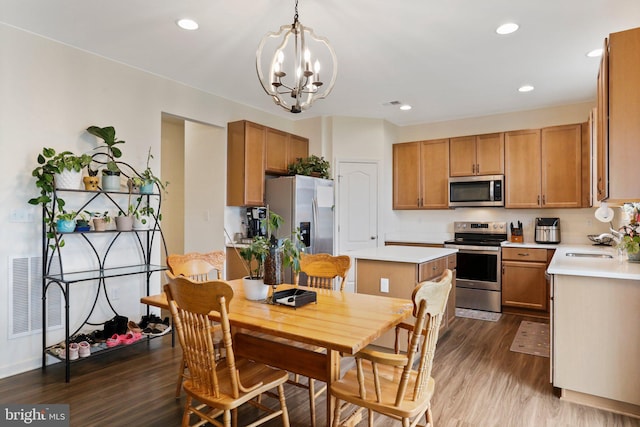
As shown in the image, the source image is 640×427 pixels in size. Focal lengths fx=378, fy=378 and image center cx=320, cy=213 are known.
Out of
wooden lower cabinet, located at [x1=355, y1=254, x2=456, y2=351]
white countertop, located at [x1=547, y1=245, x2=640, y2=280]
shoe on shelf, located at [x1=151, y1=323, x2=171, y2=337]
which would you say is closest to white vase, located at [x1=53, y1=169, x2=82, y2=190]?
shoe on shelf, located at [x1=151, y1=323, x2=171, y2=337]

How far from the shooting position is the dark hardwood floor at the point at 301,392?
228 centimetres

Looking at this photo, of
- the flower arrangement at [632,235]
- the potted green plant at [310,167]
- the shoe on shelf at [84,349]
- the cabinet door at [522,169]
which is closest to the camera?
the flower arrangement at [632,235]

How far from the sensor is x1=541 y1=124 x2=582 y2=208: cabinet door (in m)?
A: 4.62

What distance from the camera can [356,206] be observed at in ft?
18.0

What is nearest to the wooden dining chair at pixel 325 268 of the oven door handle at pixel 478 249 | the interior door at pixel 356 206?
the interior door at pixel 356 206

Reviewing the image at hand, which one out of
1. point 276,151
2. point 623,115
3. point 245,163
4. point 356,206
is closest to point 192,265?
point 245,163

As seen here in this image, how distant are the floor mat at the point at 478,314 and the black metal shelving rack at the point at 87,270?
11.7ft

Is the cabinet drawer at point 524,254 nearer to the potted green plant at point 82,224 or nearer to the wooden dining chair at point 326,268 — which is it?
the wooden dining chair at point 326,268

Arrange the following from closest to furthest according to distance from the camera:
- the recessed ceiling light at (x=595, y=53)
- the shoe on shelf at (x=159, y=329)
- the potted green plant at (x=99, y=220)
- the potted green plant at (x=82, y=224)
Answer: the potted green plant at (x=82, y=224), the potted green plant at (x=99, y=220), the recessed ceiling light at (x=595, y=53), the shoe on shelf at (x=159, y=329)

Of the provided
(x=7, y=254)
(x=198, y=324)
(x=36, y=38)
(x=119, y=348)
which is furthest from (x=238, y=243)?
(x=198, y=324)

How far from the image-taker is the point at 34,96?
3.00 m

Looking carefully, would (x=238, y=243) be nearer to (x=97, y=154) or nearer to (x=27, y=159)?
(x=97, y=154)

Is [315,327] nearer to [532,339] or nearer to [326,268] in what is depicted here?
[326,268]

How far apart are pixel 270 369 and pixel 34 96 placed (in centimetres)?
285
